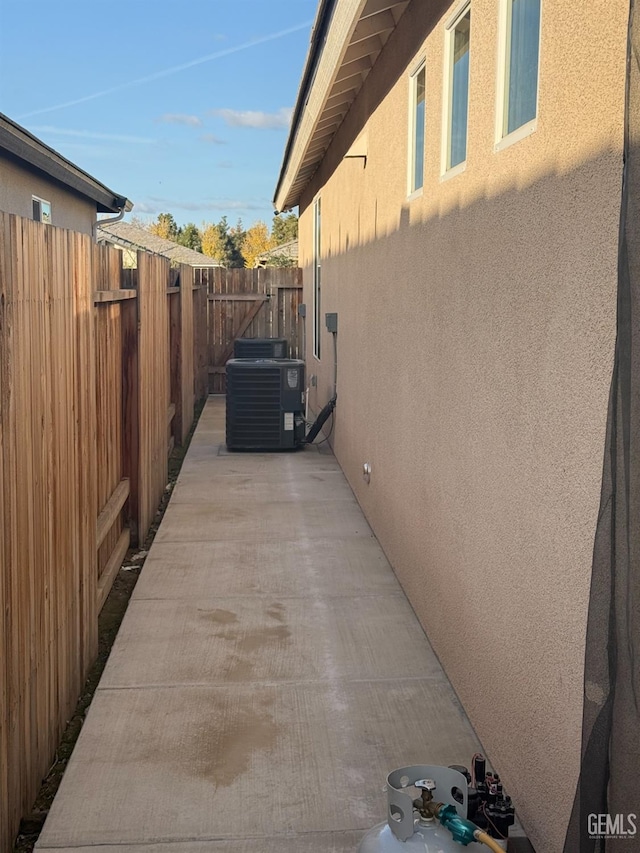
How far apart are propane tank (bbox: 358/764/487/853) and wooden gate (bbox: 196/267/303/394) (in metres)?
14.8

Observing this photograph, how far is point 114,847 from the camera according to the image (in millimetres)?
3240

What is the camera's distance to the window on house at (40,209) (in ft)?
37.9

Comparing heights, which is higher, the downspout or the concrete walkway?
the downspout

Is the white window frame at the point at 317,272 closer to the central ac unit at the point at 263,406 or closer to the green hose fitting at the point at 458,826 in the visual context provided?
the central ac unit at the point at 263,406

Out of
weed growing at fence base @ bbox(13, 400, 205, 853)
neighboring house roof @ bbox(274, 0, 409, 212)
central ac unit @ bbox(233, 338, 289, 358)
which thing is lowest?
weed growing at fence base @ bbox(13, 400, 205, 853)

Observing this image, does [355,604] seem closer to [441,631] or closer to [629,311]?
[441,631]

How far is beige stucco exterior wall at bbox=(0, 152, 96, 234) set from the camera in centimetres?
1014

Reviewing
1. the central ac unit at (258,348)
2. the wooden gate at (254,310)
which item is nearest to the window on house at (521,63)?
the central ac unit at (258,348)

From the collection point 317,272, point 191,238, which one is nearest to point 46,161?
point 317,272

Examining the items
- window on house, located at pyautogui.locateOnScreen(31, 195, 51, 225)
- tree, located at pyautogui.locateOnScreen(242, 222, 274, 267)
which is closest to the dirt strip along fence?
window on house, located at pyautogui.locateOnScreen(31, 195, 51, 225)

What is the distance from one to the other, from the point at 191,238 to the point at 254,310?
67392 millimetres

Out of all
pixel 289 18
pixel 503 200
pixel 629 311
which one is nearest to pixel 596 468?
pixel 629 311

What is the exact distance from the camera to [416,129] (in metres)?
6.02

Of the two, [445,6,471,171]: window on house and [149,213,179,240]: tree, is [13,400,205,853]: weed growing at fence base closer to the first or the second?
[445,6,471,171]: window on house
